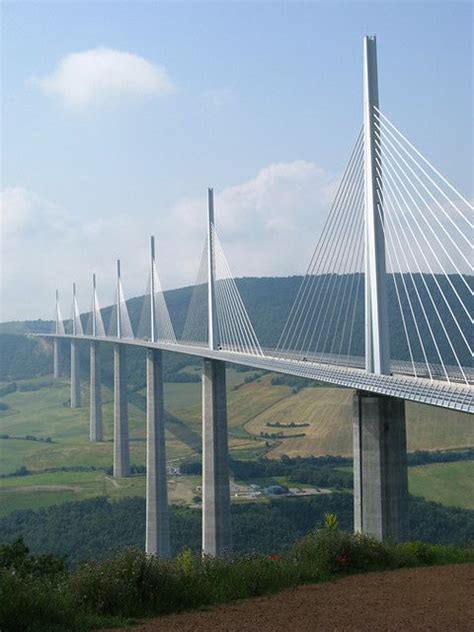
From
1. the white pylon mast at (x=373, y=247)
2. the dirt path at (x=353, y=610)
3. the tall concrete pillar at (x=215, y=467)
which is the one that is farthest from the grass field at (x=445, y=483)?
the dirt path at (x=353, y=610)

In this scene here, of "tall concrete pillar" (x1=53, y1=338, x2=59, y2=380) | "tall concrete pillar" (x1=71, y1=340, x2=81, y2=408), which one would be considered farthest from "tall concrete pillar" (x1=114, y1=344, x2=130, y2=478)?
"tall concrete pillar" (x1=53, y1=338, x2=59, y2=380)

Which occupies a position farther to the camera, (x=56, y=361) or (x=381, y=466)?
(x=56, y=361)

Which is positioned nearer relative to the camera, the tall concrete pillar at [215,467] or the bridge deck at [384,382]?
the bridge deck at [384,382]

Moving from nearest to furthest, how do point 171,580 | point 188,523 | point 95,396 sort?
point 171,580, point 188,523, point 95,396

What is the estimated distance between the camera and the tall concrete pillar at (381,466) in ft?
58.3

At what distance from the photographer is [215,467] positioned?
31.4 m

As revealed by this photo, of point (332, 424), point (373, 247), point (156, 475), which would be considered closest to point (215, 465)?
point (156, 475)

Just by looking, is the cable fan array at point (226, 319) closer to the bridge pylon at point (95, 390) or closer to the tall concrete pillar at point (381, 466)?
the tall concrete pillar at point (381, 466)

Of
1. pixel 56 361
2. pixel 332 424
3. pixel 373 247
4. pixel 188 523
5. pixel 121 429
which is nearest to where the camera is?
pixel 373 247

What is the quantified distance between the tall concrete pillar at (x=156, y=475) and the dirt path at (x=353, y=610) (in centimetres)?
2679

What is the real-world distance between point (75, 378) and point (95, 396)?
59.6 feet

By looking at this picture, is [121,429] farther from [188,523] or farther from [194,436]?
[194,436]

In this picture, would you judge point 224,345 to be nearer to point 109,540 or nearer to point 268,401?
point 109,540

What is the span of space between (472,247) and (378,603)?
6.81 meters
